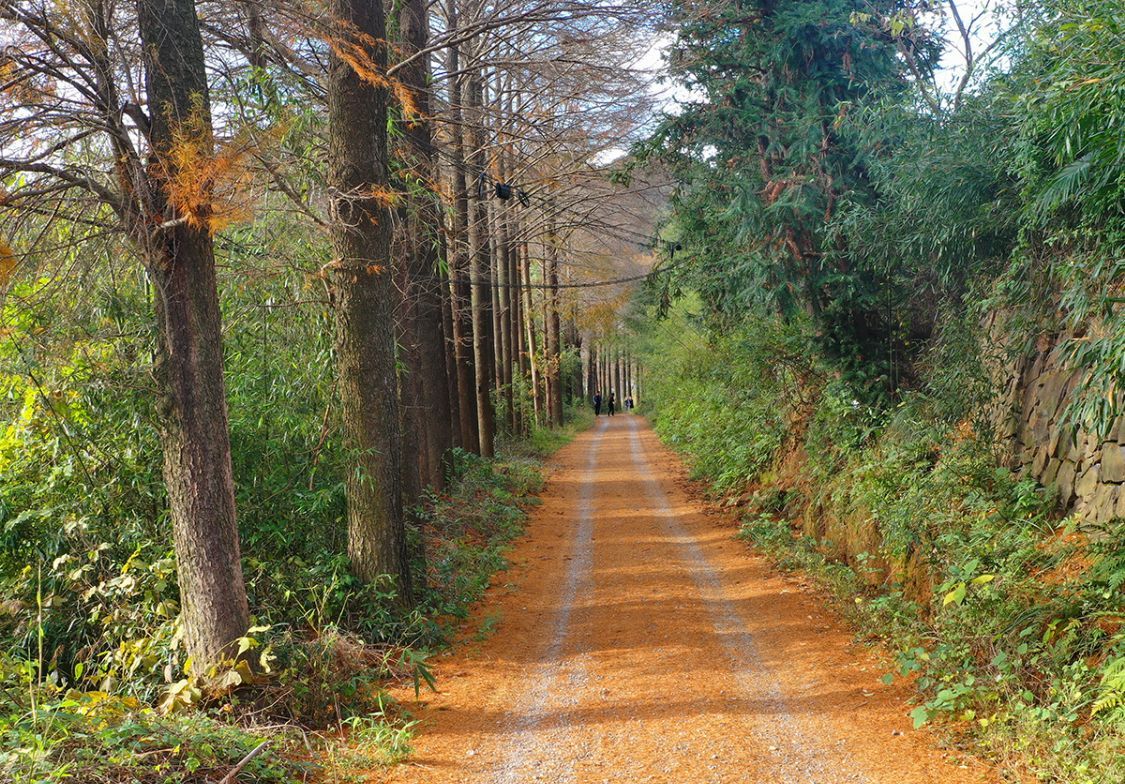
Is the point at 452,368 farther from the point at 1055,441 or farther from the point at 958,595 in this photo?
the point at 958,595

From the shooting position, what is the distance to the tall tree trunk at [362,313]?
7.78 m

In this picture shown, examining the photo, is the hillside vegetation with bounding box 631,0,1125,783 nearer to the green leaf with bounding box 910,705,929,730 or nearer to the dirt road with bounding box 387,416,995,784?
the green leaf with bounding box 910,705,929,730

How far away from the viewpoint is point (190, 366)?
589 cm

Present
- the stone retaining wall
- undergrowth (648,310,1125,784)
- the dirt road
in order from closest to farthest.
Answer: undergrowth (648,310,1125,784) < the dirt road < the stone retaining wall

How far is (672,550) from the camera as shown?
37.8 feet

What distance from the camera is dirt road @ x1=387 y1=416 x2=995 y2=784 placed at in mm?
5082

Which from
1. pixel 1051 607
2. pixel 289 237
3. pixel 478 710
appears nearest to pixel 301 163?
pixel 289 237

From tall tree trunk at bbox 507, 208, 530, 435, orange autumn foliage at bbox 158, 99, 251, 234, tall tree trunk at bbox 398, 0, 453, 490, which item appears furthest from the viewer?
tall tree trunk at bbox 507, 208, 530, 435

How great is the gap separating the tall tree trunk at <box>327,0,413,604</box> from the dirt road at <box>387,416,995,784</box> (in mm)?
1303

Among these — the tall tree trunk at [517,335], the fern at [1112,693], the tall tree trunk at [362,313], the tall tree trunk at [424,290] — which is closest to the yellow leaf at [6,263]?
the tall tree trunk at [362,313]

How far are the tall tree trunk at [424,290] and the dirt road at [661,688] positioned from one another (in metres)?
3.40

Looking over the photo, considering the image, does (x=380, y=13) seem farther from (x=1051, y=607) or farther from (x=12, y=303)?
(x=1051, y=607)

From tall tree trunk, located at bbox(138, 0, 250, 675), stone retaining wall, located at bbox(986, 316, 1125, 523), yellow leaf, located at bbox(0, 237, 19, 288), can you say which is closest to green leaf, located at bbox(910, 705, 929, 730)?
stone retaining wall, located at bbox(986, 316, 1125, 523)

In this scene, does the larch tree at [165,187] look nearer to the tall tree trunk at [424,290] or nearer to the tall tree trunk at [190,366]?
the tall tree trunk at [190,366]
